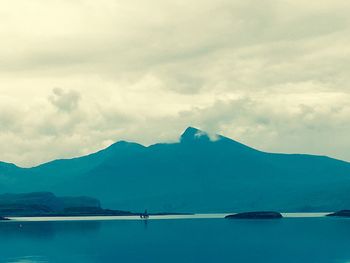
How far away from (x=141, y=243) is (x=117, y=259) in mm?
48140

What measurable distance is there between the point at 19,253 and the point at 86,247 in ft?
69.5

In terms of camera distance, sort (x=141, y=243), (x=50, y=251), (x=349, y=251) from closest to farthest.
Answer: (x=349, y=251)
(x=50, y=251)
(x=141, y=243)

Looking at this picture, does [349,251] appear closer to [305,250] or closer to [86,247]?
[305,250]

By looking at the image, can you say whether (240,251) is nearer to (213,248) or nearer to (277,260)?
(213,248)

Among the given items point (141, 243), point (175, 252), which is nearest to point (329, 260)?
point (175, 252)

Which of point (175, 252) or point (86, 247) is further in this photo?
point (86, 247)

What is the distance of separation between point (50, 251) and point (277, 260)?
59258 mm

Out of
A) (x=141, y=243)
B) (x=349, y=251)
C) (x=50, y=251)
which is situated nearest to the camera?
(x=349, y=251)

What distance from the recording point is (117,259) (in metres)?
148

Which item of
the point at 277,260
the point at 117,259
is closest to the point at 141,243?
the point at 117,259

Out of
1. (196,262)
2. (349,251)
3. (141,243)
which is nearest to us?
(196,262)

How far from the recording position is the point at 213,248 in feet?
579

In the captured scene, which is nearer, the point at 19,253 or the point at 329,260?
the point at 329,260

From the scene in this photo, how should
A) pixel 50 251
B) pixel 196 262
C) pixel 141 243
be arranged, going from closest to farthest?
pixel 196 262 → pixel 50 251 → pixel 141 243
